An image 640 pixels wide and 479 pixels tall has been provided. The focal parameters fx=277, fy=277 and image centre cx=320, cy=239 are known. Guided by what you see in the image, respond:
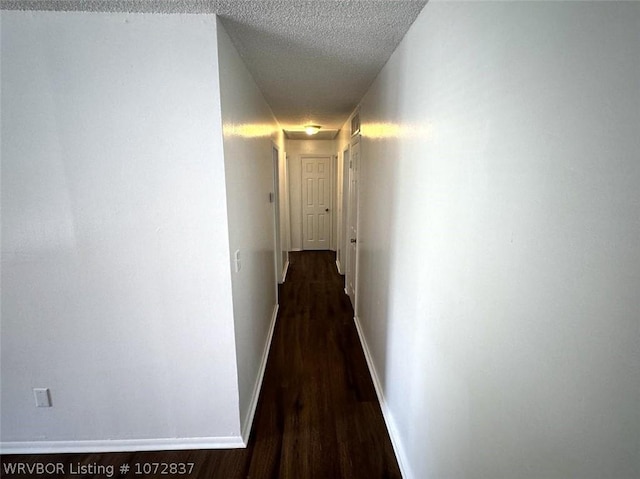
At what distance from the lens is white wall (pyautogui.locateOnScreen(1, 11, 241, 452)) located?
125 centimetres

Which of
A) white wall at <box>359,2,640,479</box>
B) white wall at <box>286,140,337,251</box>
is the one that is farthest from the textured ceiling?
white wall at <box>286,140,337,251</box>

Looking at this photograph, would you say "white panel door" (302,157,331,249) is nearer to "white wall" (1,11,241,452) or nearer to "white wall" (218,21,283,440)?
"white wall" (218,21,283,440)

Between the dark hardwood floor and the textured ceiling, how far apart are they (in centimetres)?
223

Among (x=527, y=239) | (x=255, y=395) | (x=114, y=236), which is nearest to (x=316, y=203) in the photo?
(x=255, y=395)

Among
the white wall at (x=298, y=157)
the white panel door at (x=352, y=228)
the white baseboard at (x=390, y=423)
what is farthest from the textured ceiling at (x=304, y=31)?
the white wall at (x=298, y=157)

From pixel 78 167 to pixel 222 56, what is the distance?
0.87 metres

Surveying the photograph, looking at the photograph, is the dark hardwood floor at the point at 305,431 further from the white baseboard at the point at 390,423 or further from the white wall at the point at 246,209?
the white wall at the point at 246,209

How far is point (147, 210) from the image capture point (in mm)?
1375

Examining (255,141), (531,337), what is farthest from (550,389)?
(255,141)

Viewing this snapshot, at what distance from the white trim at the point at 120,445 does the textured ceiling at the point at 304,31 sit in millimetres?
2195

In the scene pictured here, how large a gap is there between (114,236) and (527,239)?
1.69 m

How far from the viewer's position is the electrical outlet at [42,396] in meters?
1.53

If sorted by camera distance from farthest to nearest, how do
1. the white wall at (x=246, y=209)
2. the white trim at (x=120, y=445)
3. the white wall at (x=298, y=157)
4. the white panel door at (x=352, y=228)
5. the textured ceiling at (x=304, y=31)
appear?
the white wall at (x=298, y=157) → the white panel door at (x=352, y=228) → the white trim at (x=120, y=445) → the white wall at (x=246, y=209) → the textured ceiling at (x=304, y=31)

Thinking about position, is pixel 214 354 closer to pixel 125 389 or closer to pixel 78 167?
pixel 125 389
